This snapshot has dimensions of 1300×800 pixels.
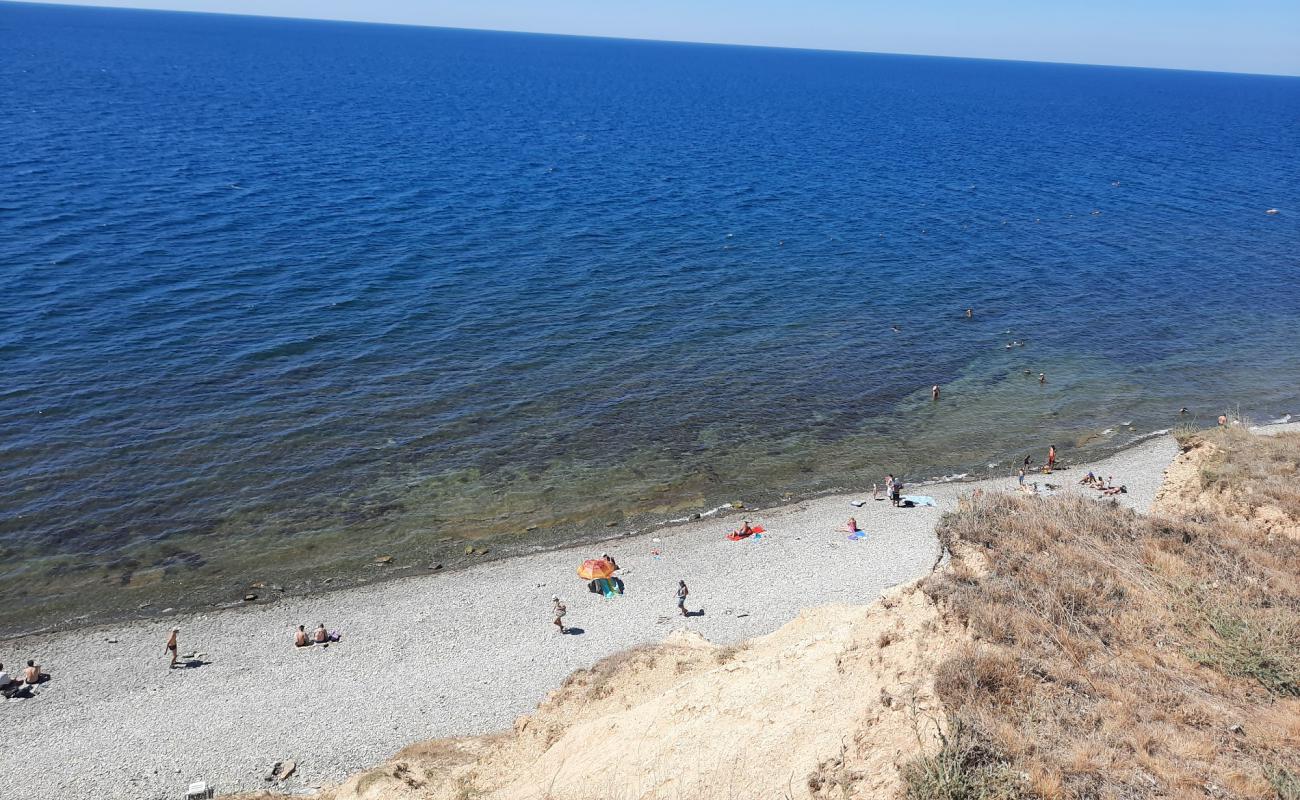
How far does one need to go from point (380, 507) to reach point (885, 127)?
145 m

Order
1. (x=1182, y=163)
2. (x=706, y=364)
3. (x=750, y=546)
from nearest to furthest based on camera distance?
(x=750, y=546) → (x=706, y=364) → (x=1182, y=163)

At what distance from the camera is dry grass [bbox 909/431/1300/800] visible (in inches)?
511

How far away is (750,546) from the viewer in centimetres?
3456

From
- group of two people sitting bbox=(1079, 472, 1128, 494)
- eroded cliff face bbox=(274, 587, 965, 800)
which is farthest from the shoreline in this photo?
eroded cliff face bbox=(274, 587, 965, 800)

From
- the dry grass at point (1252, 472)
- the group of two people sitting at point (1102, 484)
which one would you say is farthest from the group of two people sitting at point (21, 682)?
the group of two people sitting at point (1102, 484)

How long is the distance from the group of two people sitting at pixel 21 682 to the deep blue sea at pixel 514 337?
3390mm

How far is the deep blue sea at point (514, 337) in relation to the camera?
35.8 meters

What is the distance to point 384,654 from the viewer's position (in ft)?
92.0

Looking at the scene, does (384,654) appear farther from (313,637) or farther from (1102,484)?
(1102,484)

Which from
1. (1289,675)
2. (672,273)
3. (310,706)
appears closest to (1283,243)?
(672,273)

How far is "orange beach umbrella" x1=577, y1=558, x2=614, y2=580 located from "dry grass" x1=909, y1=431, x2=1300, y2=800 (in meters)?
15.1

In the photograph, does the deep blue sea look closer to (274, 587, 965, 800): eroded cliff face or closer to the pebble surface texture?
the pebble surface texture

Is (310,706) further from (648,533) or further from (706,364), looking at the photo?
(706,364)

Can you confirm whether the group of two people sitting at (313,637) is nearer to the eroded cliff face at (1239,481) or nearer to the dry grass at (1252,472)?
the eroded cliff face at (1239,481)
